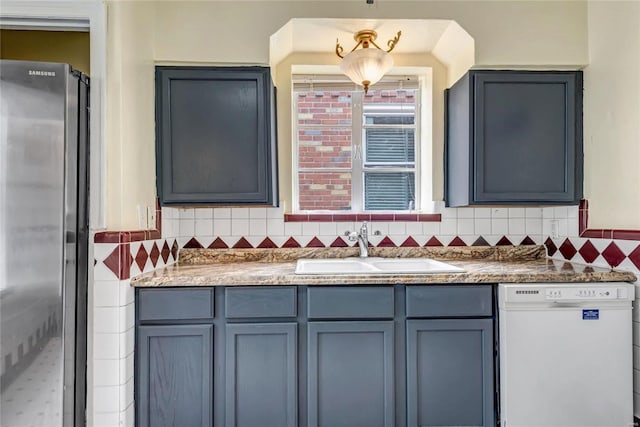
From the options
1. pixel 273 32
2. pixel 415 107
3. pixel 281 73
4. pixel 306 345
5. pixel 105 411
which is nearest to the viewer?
pixel 105 411

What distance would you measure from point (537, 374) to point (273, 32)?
88.0 inches

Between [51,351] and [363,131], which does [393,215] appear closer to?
[363,131]

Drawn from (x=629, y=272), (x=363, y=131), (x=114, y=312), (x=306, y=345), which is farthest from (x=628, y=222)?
(x=114, y=312)

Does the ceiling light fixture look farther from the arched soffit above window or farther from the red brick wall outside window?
the red brick wall outside window

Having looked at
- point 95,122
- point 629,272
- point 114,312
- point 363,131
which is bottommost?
point 114,312

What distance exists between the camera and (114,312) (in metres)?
1.64

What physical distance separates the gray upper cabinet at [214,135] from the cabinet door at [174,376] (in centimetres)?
71

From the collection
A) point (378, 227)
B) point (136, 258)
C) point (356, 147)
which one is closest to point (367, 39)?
point (356, 147)

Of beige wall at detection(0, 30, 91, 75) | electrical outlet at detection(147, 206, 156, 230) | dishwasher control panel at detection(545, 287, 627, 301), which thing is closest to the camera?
dishwasher control panel at detection(545, 287, 627, 301)

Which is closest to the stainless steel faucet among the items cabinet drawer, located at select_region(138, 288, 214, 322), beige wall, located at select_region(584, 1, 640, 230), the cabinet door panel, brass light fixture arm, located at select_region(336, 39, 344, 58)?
the cabinet door panel

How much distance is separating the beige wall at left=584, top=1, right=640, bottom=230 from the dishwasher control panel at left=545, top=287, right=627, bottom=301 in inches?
14.6

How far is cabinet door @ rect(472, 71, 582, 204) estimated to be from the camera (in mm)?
2080

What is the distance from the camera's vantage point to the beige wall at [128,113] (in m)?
1.71

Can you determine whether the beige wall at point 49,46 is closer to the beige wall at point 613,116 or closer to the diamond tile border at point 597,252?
the beige wall at point 613,116
